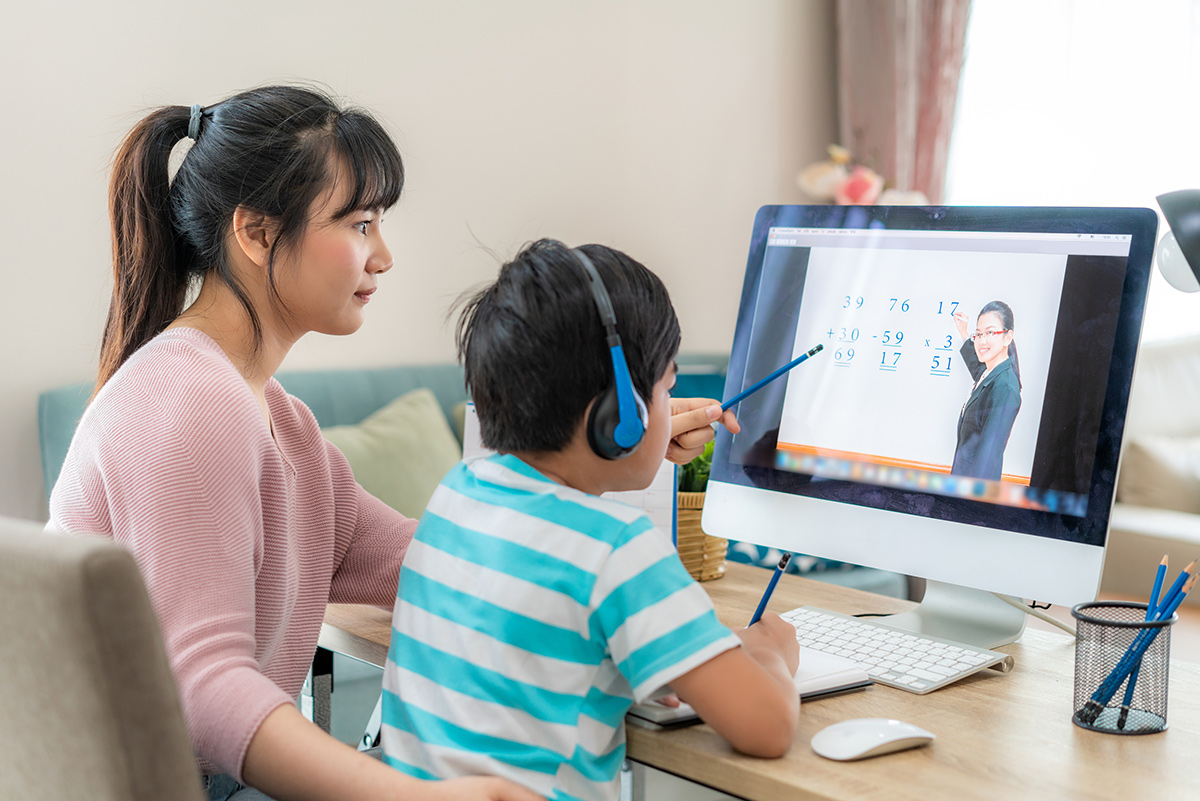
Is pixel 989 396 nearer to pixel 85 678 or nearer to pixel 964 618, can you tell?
pixel 964 618

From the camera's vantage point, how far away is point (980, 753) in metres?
0.74

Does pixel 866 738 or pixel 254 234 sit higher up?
pixel 254 234

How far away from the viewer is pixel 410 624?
826mm

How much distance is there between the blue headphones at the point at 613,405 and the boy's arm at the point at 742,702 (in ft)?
0.59

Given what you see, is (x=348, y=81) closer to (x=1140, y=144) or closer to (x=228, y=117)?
(x=228, y=117)

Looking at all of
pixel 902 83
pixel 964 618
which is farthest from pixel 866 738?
pixel 902 83

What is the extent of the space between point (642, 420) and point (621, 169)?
228cm

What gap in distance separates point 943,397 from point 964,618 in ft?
0.81

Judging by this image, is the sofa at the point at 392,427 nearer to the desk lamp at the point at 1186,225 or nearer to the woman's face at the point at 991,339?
the woman's face at the point at 991,339

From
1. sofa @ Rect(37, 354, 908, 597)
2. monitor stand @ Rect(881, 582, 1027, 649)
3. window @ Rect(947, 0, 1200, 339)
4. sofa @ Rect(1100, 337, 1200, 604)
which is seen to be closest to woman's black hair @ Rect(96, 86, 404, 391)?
monitor stand @ Rect(881, 582, 1027, 649)

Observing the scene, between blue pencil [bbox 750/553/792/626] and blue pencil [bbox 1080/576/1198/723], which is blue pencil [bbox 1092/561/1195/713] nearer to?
blue pencil [bbox 1080/576/1198/723]

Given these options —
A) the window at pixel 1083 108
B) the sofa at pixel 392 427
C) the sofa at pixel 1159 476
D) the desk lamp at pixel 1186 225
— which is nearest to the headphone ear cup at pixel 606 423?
the desk lamp at pixel 1186 225

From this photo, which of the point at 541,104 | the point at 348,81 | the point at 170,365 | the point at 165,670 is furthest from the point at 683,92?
the point at 165,670

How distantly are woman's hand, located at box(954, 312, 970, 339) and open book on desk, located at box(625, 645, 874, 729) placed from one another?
1.10 ft
